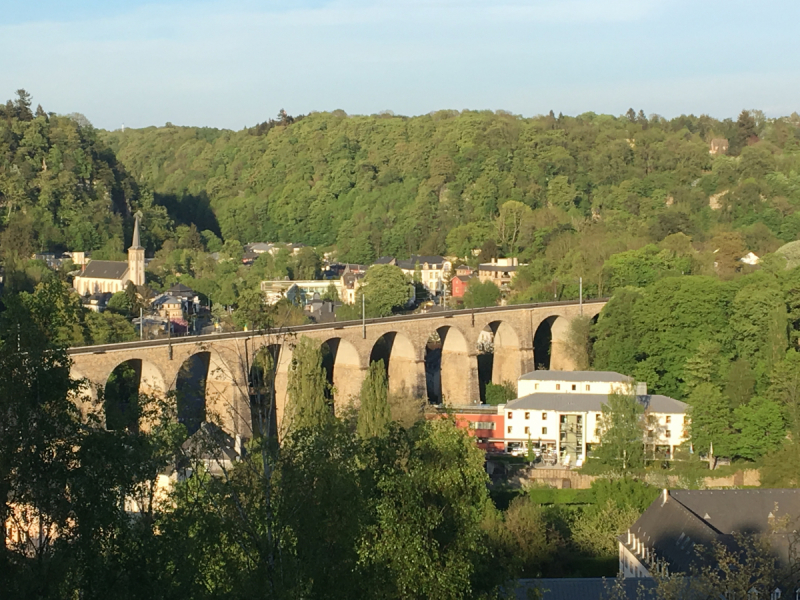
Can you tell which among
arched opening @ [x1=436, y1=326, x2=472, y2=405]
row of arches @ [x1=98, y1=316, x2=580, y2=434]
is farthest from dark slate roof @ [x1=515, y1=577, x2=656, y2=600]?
arched opening @ [x1=436, y1=326, x2=472, y2=405]

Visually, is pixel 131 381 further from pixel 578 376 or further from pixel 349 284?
pixel 349 284

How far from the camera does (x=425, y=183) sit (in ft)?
325

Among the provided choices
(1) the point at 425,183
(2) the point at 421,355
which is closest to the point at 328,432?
(2) the point at 421,355

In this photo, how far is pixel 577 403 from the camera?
42469mm

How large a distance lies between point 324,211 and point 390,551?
9051cm

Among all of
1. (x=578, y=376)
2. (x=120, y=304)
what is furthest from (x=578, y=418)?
(x=120, y=304)

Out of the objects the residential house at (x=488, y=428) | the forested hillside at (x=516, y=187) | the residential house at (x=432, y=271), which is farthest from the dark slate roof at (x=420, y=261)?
the residential house at (x=488, y=428)

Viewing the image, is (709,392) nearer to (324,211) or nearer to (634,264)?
(634,264)

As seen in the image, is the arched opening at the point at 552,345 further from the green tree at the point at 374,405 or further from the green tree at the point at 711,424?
the green tree at the point at 374,405

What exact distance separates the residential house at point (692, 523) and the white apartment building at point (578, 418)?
1131 cm

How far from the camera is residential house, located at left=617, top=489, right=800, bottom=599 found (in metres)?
25.2

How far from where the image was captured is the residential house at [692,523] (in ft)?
82.8

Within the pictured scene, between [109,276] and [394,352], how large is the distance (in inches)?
1015

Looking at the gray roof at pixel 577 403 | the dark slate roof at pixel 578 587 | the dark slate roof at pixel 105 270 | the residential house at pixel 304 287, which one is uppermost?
the dark slate roof at pixel 105 270
